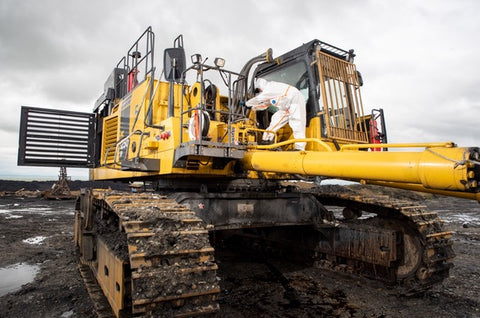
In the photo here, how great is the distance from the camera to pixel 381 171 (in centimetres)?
295

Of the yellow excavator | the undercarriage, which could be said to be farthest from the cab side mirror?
the undercarriage

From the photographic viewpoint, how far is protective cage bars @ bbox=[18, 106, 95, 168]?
7.79 metres

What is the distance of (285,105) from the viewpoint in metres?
5.20

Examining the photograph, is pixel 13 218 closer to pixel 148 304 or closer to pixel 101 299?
pixel 101 299

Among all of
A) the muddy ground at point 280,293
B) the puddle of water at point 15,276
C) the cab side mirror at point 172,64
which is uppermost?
the cab side mirror at point 172,64

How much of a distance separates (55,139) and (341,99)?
6.16 m

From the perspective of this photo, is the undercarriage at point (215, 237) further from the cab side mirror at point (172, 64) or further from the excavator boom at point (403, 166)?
the cab side mirror at point (172, 64)

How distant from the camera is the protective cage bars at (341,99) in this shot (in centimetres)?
534

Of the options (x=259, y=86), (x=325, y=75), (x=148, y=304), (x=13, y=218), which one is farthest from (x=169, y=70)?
(x=13, y=218)

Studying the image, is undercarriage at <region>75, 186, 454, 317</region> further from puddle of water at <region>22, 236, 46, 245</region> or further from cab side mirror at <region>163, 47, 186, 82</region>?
puddle of water at <region>22, 236, 46, 245</region>

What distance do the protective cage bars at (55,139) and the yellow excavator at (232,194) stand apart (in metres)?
1.43

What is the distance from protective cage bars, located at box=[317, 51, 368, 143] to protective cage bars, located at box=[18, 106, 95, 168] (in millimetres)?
5577

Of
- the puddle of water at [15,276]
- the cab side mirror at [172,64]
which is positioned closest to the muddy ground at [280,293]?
the puddle of water at [15,276]

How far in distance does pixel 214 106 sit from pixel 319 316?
309 cm
